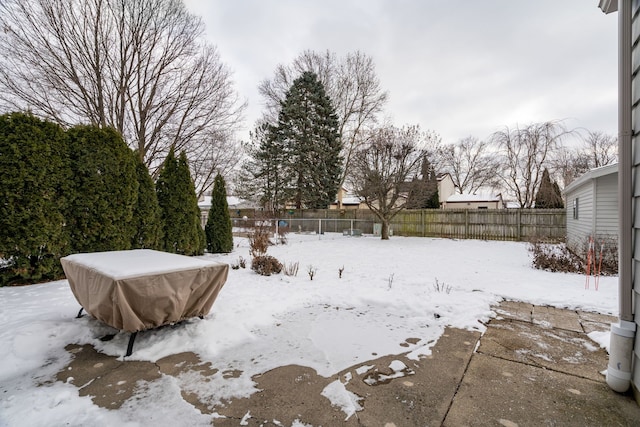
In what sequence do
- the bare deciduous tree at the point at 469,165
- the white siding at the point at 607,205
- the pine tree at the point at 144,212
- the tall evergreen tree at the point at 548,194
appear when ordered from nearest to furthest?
the pine tree at the point at 144,212 → the white siding at the point at 607,205 → the tall evergreen tree at the point at 548,194 → the bare deciduous tree at the point at 469,165

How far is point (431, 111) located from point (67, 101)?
567 inches

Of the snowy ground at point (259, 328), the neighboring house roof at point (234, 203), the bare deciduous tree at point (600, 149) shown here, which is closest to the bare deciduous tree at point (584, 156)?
the bare deciduous tree at point (600, 149)

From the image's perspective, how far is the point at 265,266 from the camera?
556cm

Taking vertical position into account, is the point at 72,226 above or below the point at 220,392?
above

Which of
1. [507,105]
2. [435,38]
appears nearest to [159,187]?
[435,38]

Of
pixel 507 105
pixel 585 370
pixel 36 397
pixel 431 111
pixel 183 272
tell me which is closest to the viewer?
pixel 36 397

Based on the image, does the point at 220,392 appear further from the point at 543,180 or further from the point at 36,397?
the point at 543,180

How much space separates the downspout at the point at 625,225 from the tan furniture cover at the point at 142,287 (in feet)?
10.8

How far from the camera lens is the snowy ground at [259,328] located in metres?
1.85

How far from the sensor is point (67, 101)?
8.46 m

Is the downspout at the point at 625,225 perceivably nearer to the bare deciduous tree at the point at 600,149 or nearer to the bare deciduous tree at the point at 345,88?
the bare deciduous tree at the point at 345,88

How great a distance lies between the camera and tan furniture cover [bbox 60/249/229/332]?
2355mm

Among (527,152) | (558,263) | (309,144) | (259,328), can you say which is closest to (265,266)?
(259,328)

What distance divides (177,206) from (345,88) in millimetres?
16285
